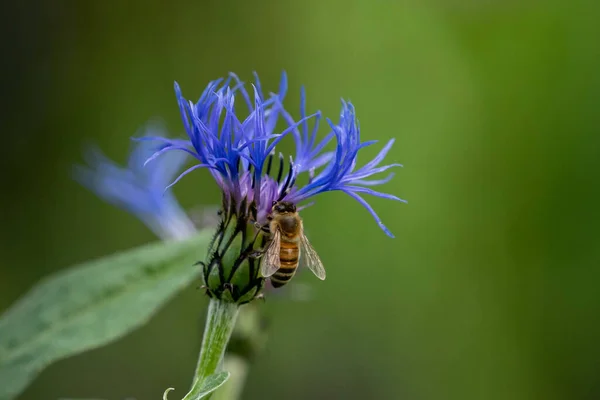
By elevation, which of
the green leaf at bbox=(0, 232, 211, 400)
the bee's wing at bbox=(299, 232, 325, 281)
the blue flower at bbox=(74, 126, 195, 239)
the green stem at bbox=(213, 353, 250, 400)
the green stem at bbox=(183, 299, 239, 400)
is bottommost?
the green stem at bbox=(213, 353, 250, 400)

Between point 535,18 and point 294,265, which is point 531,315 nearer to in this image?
point 535,18

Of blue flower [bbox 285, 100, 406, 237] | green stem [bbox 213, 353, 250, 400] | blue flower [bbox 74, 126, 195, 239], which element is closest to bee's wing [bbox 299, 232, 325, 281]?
blue flower [bbox 285, 100, 406, 237]

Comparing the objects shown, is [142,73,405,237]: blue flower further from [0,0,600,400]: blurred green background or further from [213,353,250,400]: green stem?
[0,0,600,400]: blurred green background

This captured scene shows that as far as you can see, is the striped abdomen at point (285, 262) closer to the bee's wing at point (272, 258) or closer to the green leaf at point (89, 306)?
the bee's wing at point (272, 258)

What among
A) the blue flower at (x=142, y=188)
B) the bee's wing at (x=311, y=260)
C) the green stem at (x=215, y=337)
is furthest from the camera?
the blue flower at (x=142, y=188)

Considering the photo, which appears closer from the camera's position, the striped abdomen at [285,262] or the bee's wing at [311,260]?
the striped abdomen at [285,262]

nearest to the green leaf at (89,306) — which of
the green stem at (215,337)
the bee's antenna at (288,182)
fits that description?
the green stem at (215,337)

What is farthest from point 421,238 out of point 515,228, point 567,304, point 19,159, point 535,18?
point 19,159
